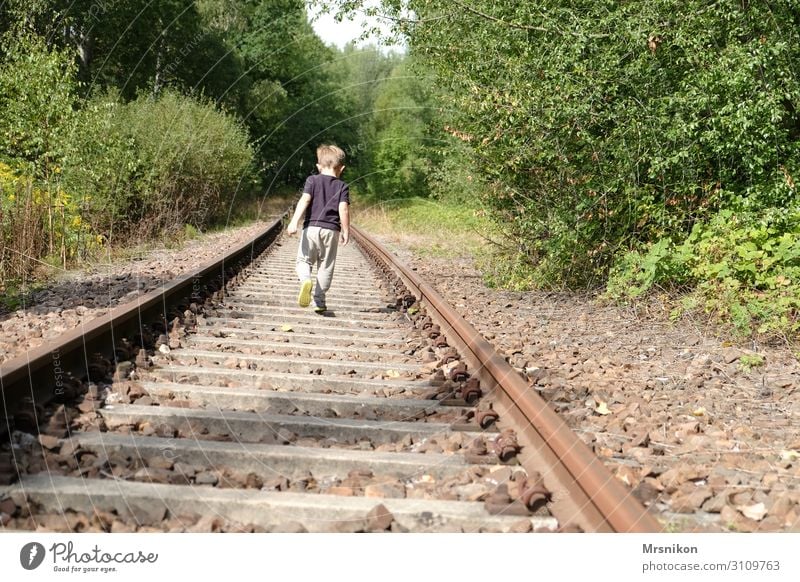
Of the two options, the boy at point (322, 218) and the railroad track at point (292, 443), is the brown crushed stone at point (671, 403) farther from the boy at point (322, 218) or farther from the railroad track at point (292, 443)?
the boy at point (322, 218)

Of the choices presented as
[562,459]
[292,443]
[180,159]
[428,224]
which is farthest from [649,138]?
[428,224]

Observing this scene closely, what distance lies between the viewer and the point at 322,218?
712 centimetres

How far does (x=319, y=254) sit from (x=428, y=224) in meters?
16.8

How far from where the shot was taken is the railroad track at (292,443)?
2.69 m

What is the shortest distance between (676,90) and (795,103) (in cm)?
109


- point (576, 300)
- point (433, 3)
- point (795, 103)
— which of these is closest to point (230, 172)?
point (433, 3)

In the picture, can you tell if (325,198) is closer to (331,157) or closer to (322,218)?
(322,218)

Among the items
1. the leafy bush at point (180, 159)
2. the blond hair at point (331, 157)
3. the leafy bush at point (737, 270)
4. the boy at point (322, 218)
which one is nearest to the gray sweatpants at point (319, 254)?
the boy at point (322, 218)

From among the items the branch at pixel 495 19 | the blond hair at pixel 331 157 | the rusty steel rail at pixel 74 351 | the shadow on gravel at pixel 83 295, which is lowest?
the shadow on gravel at pixel 83 295

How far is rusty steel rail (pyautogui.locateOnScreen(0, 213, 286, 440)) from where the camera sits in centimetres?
344

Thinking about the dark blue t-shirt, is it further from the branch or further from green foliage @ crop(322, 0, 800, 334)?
the branch

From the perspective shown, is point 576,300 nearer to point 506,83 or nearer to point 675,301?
point 675,301

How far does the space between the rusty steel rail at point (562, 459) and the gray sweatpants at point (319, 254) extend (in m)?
2.41

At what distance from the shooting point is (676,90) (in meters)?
7.65
